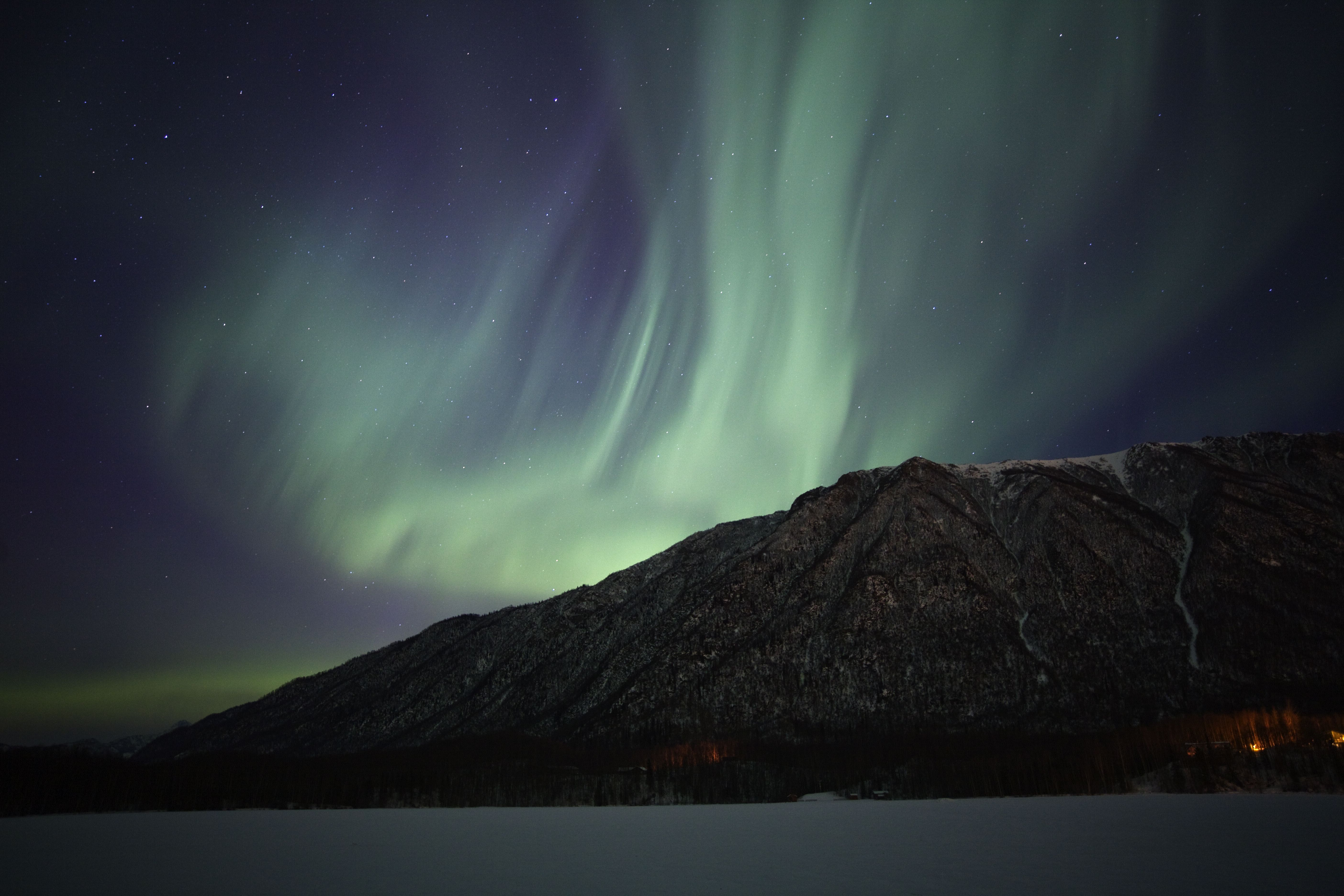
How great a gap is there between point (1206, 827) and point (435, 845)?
70.3m

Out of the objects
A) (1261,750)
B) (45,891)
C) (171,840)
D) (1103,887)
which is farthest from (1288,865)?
(1261,750)

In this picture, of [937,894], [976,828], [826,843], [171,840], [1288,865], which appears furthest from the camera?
[171,840]

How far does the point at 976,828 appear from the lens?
76188mm

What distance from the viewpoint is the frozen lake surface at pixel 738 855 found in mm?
38500

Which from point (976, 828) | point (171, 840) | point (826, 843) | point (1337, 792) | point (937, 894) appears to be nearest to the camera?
point (937, 894)

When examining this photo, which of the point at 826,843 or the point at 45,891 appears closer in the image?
the point at 45,891

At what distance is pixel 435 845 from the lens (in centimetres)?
7100

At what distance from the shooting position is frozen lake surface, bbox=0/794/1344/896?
126ft

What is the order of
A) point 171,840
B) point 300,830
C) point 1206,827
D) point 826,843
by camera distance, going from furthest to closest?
1. point 300,830
2. point 171,840
3. point 1206,827
4. point 826,843

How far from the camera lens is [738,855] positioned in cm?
5519

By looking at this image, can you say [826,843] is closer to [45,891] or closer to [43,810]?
[45,891]

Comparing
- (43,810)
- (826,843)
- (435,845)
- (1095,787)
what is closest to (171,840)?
(435,845)

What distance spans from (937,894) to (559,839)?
175ft

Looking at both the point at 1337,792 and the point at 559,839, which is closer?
the point at 559,839
